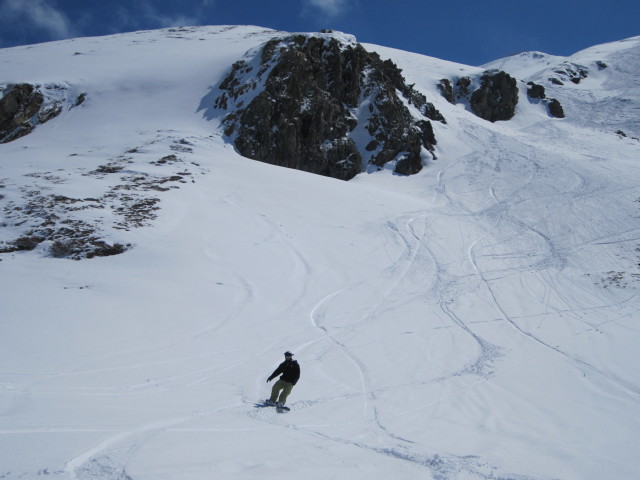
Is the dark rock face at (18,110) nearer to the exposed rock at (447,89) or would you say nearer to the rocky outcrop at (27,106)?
the rocky outcrop at (27,106)

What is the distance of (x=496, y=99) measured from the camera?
63.6m

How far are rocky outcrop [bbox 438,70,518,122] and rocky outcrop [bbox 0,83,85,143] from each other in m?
47.6

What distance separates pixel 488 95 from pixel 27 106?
57579 mm

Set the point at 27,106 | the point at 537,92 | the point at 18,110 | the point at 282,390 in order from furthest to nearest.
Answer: the point at 537,92
the point at 27,106
the point at 18,110
the point at 282,390

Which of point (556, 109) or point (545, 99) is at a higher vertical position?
point (545, 99)

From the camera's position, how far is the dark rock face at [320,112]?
35.3m

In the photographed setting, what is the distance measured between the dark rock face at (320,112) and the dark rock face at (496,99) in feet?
74.1

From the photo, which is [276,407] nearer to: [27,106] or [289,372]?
[289,372]

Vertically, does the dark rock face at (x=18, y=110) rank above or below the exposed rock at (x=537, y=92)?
below

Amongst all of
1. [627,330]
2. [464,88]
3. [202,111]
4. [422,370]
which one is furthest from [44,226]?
[464,88]

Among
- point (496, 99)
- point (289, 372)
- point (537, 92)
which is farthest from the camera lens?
point (537, 92)

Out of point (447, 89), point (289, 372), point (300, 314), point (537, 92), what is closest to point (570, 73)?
point (537, 92)

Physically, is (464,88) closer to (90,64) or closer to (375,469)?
(90,64)

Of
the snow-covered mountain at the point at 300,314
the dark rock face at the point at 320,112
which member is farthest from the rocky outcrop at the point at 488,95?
the snow-covered mountain at the point at 300,314
